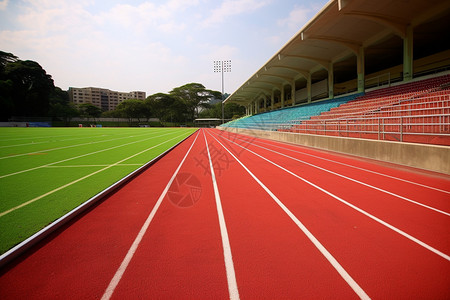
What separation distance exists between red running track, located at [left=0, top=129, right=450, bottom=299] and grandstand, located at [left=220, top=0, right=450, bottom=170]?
14.1 ft

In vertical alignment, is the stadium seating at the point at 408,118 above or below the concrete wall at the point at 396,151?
above

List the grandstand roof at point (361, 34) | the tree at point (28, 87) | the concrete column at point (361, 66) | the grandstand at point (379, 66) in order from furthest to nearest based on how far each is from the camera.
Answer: the tree at point (28, 87)
the concrete column at point (361, 66)
the grandstand roof at point (361, 34)
the grandstand at point (379, 66)

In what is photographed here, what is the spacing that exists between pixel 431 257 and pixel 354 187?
275cm

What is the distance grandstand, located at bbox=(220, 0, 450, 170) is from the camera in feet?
27.6

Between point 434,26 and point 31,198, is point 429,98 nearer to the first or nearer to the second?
point 434,26

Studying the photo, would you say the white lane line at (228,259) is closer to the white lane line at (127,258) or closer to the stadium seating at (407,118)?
the white lane line at (127,258)

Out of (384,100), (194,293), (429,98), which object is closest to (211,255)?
(194,293)

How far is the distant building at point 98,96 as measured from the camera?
142625 mm

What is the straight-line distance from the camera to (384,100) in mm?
12781

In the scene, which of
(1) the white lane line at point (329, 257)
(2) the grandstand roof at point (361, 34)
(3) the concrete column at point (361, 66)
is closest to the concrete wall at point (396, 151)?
(1) the white lane line at point (329, 257)

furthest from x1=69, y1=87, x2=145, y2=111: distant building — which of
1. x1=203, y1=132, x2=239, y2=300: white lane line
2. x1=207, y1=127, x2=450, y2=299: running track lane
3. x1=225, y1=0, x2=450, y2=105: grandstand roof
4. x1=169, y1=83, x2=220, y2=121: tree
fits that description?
x1=207, y1=127, x2=450, y2=299: running track lane

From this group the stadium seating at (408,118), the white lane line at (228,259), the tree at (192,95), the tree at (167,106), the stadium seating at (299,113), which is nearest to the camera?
the white lane line at (228,259)

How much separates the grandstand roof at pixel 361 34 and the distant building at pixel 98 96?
151084mm

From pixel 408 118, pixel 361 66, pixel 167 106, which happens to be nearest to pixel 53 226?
pixel 408 118
